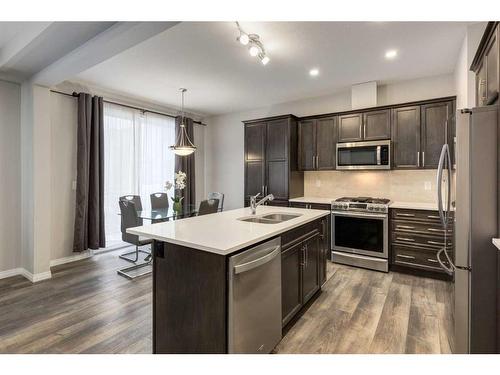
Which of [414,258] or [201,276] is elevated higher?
[201,276]

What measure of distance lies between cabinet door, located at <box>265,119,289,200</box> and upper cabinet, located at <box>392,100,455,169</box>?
1.69 m

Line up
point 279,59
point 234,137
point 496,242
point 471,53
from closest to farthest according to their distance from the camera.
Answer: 1. point 496,242
2. point 471,53
3. point 279,59
4. point 234,137

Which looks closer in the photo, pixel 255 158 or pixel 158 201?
pixel 158 201

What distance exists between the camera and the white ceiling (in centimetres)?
261

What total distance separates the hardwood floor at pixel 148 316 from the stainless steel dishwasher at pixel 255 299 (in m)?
0.30

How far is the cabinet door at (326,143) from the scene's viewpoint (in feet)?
14.5

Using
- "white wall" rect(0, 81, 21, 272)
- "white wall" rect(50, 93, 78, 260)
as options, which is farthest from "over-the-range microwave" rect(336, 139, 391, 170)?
"white wall" rect(0, 81, 21, 272)

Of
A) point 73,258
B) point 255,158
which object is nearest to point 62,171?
point 73,258

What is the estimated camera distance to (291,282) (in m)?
2.26

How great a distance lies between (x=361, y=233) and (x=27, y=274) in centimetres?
453

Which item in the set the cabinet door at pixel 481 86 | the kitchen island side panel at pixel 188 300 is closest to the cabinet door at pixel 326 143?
the cabinet door at pixel 481 86

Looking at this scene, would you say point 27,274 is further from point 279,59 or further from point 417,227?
point 417,227

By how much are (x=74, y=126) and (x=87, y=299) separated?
8.61ft

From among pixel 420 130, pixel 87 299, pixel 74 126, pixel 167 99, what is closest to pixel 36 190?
pixel 74 126
